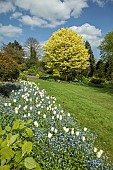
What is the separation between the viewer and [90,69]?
53031 mm

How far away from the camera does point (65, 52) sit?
3525 centimetres

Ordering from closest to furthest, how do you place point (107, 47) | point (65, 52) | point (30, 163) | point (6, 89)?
point (30, 163), point (6, 89), point (107, 47), point (65, 52)

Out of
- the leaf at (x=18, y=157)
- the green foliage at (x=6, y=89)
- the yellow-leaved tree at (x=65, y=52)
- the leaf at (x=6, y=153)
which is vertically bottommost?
the green foliage at (x=6, y=89)

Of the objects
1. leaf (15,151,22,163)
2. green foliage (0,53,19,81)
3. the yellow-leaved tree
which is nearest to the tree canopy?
the yellow-leaved tree

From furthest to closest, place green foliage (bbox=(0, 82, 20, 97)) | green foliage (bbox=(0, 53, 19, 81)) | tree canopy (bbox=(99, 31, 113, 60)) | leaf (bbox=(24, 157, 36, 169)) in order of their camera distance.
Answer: tree canopy (bbox=(99, 31, 113, 60)), green foliage (bbox=(0, 53, 19, 81)), green foliage (bbox=(0, 82, 20, 97)), leaf (bbox=(24, 157, 36, 169))

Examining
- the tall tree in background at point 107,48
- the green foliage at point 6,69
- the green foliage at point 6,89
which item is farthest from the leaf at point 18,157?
the tall tree in background at point 107,48

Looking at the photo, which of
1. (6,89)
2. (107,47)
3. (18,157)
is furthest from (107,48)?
(18,157)

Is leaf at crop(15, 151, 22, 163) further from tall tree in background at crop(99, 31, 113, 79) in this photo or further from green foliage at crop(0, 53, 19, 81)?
tall tree in background at crop(99, 31, 113, 79)

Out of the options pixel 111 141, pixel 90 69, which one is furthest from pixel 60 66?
pixel 111 141

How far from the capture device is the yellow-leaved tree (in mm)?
35344

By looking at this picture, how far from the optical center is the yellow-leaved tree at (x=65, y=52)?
3534 cm

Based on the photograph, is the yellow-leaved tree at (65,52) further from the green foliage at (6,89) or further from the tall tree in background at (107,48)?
the green foliage at (6,89)

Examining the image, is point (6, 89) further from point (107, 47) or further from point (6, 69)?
point (107, 47)

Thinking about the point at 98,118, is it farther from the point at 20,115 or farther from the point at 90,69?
the point at 90,69
